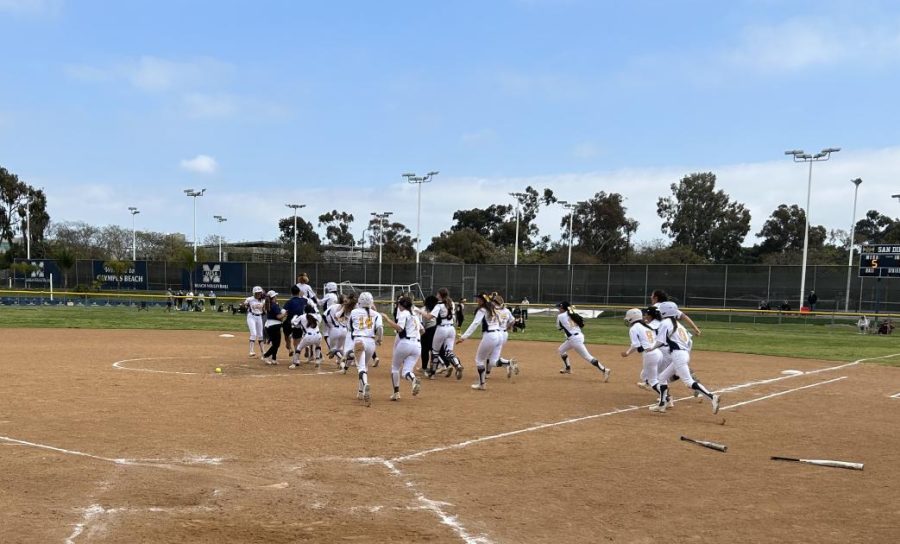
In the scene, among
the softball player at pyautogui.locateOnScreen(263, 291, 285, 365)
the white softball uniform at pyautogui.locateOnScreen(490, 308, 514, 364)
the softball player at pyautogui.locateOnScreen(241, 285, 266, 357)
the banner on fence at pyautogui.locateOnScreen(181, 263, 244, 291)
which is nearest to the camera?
the white softball uniform at pyautogui.locateOnScreen(490, 308, 514, 364)

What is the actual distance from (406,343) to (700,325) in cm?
3335

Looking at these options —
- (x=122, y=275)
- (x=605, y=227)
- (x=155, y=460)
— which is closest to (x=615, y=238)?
(x=605, y=227)

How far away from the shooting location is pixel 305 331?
58.4 ft

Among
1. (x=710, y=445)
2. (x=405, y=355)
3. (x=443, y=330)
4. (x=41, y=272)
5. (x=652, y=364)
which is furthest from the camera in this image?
(x=41, y=272)

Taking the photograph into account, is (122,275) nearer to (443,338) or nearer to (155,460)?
(443,338)

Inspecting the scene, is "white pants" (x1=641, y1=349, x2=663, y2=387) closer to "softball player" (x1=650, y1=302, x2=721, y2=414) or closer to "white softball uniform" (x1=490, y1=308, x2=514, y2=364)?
A: "softball player" (x1=650, y1=302, x2=721, y2=414)

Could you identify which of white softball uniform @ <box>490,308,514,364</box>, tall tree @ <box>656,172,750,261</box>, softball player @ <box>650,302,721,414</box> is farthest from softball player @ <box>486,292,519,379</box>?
tall tree @ <box>656,172,750,261</box>

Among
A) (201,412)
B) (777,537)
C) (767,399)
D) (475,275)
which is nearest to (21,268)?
(475,275)

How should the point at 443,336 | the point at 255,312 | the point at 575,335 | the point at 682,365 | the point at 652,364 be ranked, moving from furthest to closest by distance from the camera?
the point at 255,312, the point at 575,335, the point at 443,336, the point at 652,364, the point at 682,365

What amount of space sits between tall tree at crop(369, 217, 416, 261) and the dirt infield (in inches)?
3768

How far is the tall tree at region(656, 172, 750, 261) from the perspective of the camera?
98562 millimetres

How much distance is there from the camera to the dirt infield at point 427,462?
20.6 feet

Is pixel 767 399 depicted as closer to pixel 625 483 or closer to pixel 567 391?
pixel 567 391

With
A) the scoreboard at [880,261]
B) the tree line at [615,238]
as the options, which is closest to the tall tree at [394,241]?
the tree line at [615,238]
